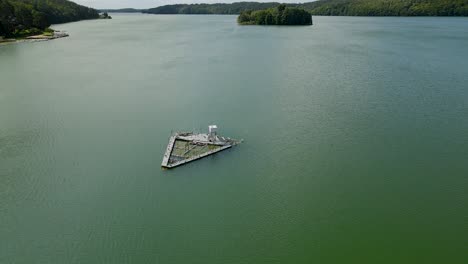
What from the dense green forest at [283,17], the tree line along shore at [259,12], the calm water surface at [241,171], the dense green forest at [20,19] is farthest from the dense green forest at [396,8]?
the calm water surface at [241,171]

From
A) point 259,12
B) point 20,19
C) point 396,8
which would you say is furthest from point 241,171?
point 396,8

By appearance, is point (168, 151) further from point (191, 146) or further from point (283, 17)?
point (283, 17)

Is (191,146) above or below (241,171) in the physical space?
above

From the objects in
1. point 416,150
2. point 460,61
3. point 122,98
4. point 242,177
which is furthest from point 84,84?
point 460,61

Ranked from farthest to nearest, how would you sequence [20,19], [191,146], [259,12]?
[259,12]
[20,19]
[191,146]

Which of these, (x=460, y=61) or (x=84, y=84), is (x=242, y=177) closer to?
(x=84, y=84)

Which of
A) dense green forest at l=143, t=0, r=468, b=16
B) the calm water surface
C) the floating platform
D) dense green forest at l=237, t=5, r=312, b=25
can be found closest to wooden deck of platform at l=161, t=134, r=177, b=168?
the floating platform

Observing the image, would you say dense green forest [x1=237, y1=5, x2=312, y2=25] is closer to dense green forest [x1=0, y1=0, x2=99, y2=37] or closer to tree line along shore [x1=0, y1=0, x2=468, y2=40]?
tree line along shore [x1=0, y1=0, x2=468, y2=40]

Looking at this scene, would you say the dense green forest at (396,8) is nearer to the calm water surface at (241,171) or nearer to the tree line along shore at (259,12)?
the tree line along shore at (259,12)
